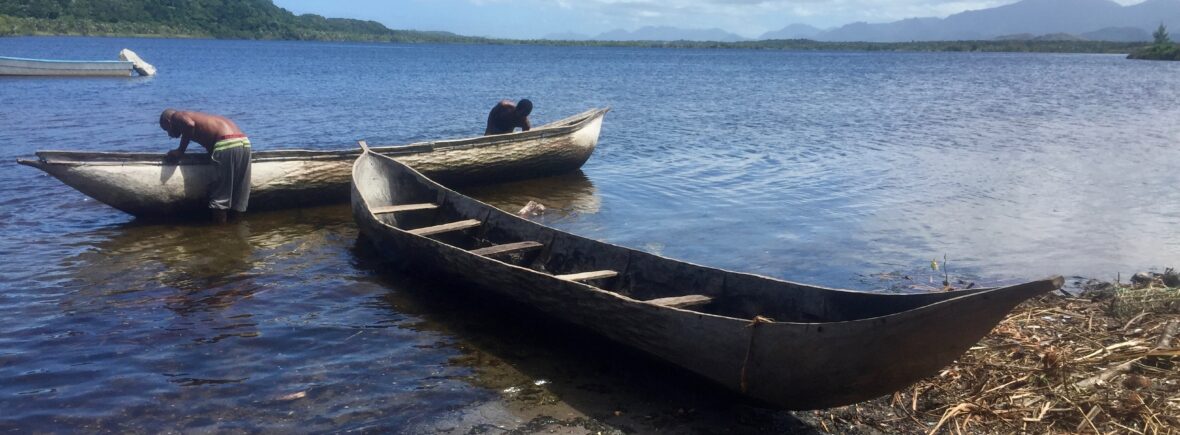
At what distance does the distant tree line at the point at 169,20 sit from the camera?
95.9 m

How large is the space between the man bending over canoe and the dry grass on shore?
7.97m

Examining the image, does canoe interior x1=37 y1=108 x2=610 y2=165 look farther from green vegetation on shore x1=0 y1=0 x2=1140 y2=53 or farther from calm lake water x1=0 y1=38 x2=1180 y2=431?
green vegetation on shore x1=0 y1=0 x2=1140 y2=53

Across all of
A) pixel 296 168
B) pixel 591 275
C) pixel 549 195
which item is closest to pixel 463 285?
pixel 591 275

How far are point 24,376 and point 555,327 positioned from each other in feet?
13.1

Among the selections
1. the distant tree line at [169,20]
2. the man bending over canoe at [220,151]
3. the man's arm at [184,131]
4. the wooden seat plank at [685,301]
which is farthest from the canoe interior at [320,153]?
the distant tree line at [169,20]

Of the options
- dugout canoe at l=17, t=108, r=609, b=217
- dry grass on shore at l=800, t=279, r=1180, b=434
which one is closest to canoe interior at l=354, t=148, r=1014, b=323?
dry grass on shore at l=800, t=279, r=1180, b=434

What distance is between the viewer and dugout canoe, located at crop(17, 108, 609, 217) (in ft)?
31.4

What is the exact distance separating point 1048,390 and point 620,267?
3265mm

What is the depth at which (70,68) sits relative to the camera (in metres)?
35.8

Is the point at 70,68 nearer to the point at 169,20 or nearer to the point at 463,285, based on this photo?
the point at 463,285

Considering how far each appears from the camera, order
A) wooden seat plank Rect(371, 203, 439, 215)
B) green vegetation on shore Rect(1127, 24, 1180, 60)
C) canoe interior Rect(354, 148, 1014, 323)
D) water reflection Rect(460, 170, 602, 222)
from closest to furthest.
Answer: canoe interior Rect(354, 148, 1014, 323) → wooden seat plank Rect(371, 203, 439, 215) → water reflection Rect(460, 170, 602, 222) → green vegetation on shore Rect(1127, 24, 1180, 60)

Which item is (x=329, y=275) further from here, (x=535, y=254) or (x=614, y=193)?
(x=614, y=193)

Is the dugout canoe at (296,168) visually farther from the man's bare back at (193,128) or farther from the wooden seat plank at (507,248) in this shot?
the wooden seat plank at (507,248)

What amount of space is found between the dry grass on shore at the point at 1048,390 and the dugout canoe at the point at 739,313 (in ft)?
2.22
